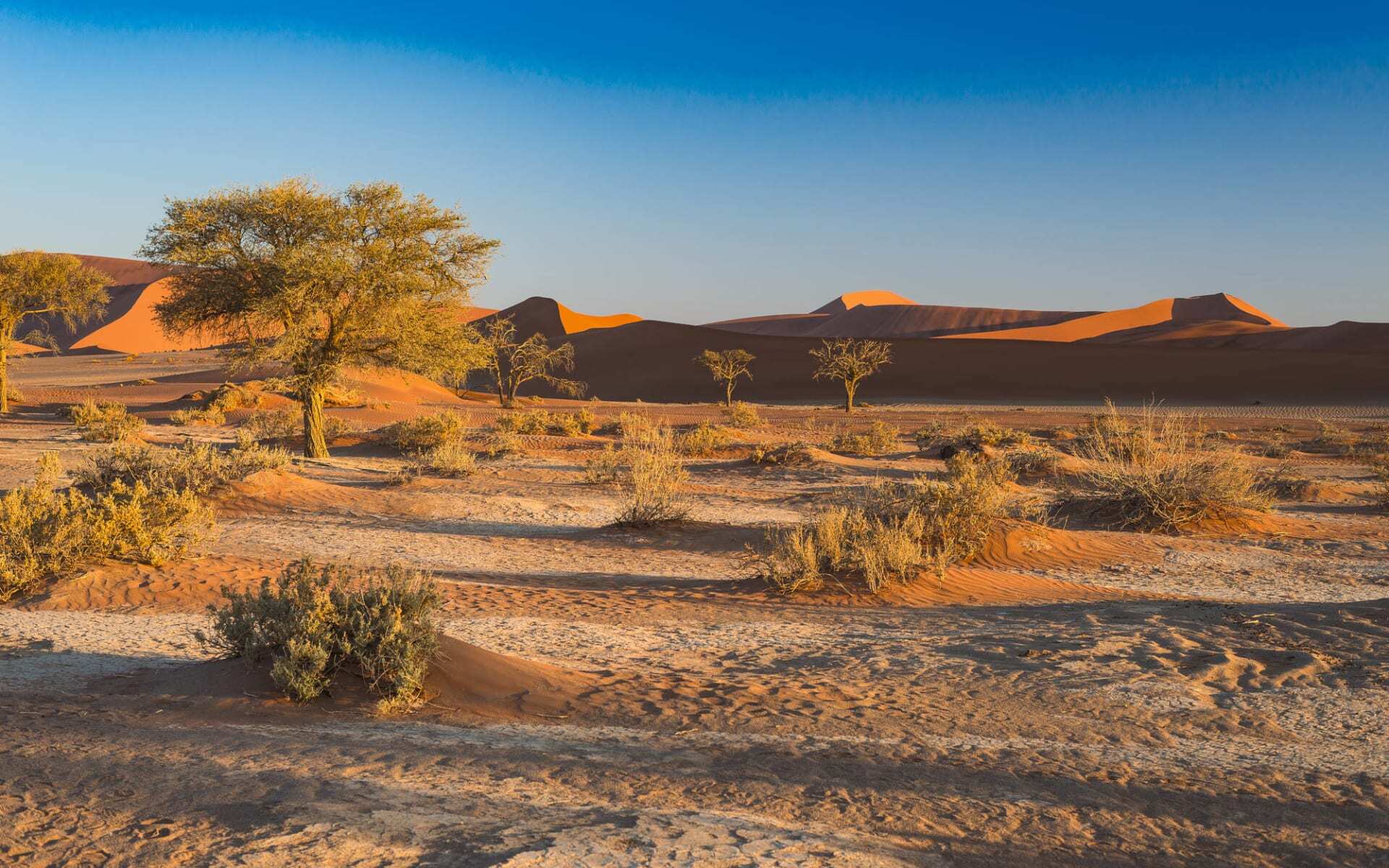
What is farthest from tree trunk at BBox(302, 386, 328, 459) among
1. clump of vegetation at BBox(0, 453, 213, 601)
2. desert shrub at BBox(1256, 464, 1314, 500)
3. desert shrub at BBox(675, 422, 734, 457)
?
desert shrub at BBox(1256, 464, 1314, 500)

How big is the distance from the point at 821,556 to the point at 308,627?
5.98 m

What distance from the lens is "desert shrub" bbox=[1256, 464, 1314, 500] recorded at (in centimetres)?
1838

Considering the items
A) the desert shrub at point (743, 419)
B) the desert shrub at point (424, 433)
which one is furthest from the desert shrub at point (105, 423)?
the desert shrub at point (743, 419)

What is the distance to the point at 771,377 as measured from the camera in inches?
2916

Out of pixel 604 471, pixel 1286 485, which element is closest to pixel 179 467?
pixel 604 471

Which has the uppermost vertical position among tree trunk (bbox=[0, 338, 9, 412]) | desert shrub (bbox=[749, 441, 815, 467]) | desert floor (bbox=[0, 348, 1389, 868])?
tree trunk (bbox=[0, 338, 9, 412])

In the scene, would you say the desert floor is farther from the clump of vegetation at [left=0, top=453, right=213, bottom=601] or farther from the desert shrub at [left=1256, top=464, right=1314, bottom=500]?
the desert shrub at [left=1256, top=464, right=1314, bottom=500]

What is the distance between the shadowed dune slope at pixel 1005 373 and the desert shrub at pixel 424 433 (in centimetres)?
4020

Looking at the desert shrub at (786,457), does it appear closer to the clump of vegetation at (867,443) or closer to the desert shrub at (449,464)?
the clump of vegetation at (867,443)

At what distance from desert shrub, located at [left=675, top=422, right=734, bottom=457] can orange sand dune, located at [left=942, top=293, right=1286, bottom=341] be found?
115627 millimetres

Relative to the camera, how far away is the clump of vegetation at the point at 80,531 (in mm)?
9352

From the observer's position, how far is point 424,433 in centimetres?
2541

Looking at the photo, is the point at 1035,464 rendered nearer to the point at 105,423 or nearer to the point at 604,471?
the point at 604,471

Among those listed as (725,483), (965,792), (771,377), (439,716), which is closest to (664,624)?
(439,716)
